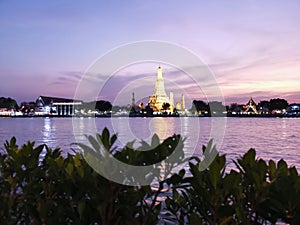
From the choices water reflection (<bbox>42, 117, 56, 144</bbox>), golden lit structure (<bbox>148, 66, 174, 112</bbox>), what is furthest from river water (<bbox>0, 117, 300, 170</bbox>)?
golden lit structure (<bbox>148, 66, 174, 112</bbox>)

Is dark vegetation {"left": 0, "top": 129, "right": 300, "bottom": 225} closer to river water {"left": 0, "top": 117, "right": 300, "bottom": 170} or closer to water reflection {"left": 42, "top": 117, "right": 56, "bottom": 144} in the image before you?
river water {"left": 0, "top": 117, "right": 300, "bottom": 170}

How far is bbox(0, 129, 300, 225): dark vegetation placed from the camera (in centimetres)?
208

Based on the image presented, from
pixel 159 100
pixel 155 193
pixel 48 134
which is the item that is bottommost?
pixel 48 134

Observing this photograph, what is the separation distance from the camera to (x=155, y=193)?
8.25 feet

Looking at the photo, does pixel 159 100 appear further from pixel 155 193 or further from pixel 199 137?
pixel 155 193

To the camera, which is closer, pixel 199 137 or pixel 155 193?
pixel 155 193

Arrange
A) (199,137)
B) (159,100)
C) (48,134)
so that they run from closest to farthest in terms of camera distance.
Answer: (199,137) → (48,134) → (159,100)

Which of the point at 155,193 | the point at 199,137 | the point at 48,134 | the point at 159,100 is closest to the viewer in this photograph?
the point at 155,193

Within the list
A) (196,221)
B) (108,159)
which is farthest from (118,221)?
(196,221)

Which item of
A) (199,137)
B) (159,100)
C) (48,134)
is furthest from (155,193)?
(159,100)

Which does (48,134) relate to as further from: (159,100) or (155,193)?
(159,100)

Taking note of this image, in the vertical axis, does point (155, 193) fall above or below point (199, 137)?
above

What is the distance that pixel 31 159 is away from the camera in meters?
2.73

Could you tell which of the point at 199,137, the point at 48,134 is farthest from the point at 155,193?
the point at 48,134
